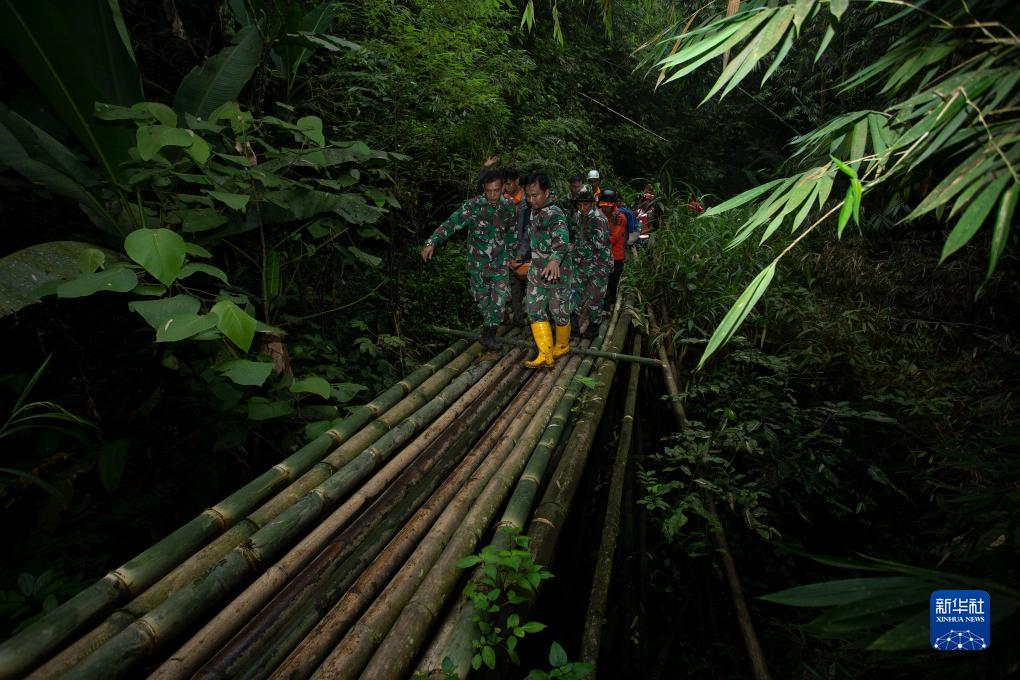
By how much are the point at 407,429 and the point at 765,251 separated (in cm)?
471

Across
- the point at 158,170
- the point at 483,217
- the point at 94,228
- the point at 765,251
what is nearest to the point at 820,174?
the point at 158,170

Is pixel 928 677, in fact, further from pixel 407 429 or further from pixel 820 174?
pixel 407 429

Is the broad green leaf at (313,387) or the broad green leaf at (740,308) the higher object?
the broad green leaf at (740,308)

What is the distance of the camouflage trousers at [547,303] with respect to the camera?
143 inches

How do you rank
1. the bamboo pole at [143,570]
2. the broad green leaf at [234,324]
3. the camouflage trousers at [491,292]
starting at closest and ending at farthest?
the bamboo pole at [143,570] < the broad green leaf at [234,324] < the camouflage trousers at [491,292]

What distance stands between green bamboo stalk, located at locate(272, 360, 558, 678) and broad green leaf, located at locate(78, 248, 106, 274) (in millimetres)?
1458

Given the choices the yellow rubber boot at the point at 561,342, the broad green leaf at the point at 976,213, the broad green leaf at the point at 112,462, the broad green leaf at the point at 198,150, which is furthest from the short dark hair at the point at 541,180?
the broad green leaf at the point at 112,462

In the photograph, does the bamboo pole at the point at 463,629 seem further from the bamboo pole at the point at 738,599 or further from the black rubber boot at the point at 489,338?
the black rubber boot at the point at 489,338

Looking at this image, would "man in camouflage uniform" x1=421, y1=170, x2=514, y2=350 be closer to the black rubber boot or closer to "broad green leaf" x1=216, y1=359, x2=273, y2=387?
the black rubber boot

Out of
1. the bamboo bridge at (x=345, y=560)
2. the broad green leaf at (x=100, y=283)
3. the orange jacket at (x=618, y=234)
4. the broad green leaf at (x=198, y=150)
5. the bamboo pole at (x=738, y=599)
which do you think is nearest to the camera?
the bamboo bridge at (x=345, y=560)

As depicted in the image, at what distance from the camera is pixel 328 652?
4.53 ft

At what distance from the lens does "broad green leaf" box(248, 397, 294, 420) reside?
7.31 ft

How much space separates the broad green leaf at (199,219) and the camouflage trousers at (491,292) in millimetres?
2014

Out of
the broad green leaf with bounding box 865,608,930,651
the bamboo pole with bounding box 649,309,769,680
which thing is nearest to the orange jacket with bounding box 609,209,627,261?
the bamboo pole with bounding box 649,309,769,680
